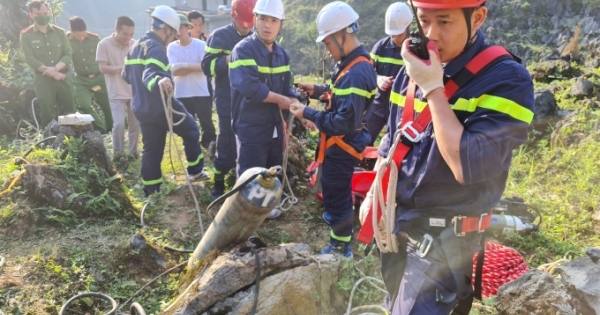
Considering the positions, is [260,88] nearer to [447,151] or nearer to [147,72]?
[147,72]

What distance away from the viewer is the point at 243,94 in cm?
396

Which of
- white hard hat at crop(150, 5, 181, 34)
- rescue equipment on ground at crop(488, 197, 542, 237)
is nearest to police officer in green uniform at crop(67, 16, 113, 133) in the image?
white hard hat at crop(150, 5, 181, 34)

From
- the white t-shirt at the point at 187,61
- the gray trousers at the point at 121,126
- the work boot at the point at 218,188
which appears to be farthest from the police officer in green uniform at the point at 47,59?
the work boot at the point at 218,188

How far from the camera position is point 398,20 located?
5164mm

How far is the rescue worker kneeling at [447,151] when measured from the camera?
62.7 inches

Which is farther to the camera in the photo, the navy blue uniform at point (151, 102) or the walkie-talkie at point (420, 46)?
the navy blue uniform at point (151, 102)

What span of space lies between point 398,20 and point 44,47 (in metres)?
6.34

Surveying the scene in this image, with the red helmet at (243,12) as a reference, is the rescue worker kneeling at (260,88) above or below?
below

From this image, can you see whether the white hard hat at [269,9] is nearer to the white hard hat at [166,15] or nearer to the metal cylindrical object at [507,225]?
the white hard hat at [166,15]

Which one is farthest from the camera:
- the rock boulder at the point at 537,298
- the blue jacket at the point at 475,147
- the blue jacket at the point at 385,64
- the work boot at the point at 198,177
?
the work boot at the point at 198,177

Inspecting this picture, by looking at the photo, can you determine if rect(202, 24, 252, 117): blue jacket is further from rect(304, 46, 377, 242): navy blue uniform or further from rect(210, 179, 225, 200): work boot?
rect(304, 46, 377, 242): navy blue uniform

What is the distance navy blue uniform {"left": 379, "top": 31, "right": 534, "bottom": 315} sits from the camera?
5.21ft

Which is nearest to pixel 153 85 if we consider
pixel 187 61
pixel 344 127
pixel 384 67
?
pixel 187 61

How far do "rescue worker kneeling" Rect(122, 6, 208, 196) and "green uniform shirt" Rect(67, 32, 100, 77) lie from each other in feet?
10.8
